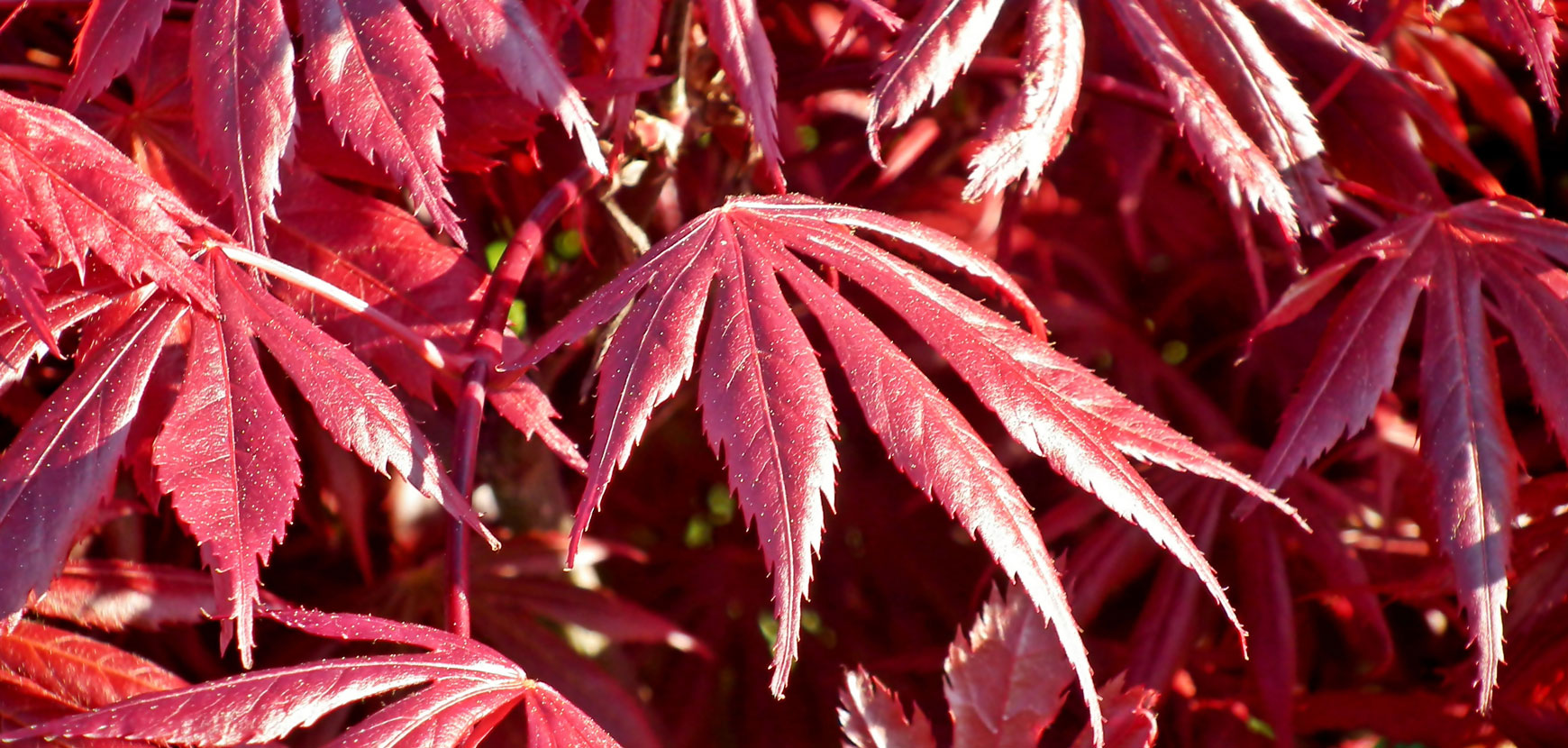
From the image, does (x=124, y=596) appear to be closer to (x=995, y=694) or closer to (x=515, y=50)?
(x=515, y=50)

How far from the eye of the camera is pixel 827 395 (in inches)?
21.7

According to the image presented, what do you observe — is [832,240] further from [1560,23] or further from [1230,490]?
[1560,23]

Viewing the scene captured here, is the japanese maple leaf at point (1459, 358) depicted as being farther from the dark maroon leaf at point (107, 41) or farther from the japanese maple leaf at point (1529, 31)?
the dark maroon leaf at point (107, 41)

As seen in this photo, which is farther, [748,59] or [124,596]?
[124,596]

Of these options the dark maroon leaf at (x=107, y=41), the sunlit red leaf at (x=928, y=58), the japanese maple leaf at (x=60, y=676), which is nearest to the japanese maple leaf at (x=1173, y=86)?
the sunlit red leaf at (x=928, y=58)

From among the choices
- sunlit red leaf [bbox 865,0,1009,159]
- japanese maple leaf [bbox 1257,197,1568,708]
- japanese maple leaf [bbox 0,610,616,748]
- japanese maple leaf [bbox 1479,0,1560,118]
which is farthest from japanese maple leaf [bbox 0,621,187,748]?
japanese maple leaf [bbox 1479,0,1560,118]

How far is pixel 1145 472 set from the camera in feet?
3.10

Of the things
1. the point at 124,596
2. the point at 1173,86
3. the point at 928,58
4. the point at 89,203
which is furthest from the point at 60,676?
the point at 1173,86

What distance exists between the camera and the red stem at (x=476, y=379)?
605 mm

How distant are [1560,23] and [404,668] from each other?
1032 millimetres

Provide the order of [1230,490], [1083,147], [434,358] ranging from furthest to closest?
[1083,147]
[1230,490]
[434,358]

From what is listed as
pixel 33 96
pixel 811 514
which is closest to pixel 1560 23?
pixel 811 514

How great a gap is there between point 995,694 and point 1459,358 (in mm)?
346

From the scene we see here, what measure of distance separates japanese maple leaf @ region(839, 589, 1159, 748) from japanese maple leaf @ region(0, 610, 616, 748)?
6.8 inches
